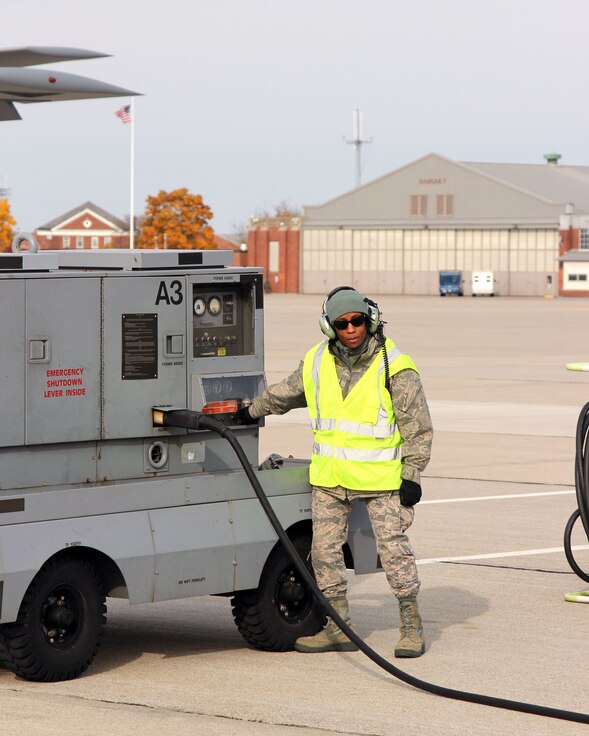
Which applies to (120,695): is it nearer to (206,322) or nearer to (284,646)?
(284,646)

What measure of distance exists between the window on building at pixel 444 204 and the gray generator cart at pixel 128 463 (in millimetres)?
110850

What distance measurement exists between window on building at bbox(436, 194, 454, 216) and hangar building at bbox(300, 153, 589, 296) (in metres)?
0.08

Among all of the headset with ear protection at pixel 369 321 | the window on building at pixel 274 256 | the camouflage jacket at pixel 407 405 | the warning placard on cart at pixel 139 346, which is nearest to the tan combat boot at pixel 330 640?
the camouflage jacket at pixel 407 405

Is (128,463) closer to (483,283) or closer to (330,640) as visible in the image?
(330,640)

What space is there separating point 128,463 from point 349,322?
1419 mm

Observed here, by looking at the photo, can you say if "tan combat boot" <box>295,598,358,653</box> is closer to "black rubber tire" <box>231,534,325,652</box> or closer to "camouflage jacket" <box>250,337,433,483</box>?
"black rubber tire" <box>231,534,325,652</box>

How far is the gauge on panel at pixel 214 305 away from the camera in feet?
27.1

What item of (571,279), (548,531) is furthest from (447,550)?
(571,279)

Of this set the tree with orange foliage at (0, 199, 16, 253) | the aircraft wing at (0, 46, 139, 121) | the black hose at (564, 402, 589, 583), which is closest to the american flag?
the tree with orange foliage at (0, 199, 16, 253)

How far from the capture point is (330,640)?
8.24m

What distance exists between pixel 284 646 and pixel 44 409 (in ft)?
6.39

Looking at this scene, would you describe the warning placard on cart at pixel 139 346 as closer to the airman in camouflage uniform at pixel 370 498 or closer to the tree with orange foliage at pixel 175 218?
the airman in camouflage uniform at pixel 370 498

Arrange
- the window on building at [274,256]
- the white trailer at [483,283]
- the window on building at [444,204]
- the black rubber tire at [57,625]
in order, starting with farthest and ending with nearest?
the window on building at [274,256], the window on building at [444,204], the white trailer at [483,283], the black rubber tire at [57,625]

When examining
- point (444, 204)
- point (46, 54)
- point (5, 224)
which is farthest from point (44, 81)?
point (5, 224)
